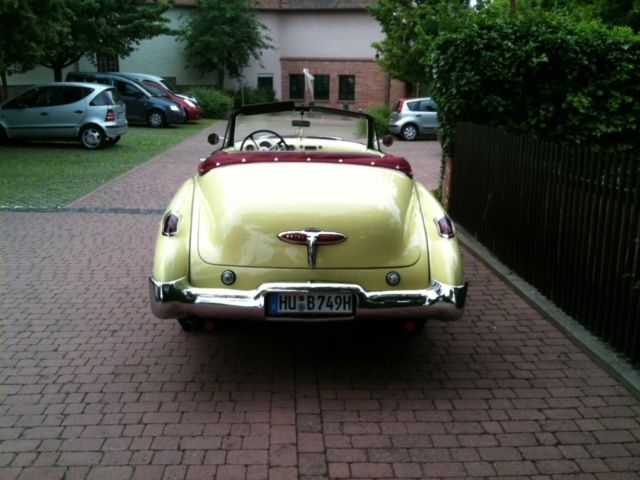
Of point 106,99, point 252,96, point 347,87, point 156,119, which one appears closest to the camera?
point 106,99

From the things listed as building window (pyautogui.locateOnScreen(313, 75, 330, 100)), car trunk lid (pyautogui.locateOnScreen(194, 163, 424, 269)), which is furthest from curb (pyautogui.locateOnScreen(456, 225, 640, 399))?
building window (pyautogui.locateOnScreen(313, 75, 330, 100))

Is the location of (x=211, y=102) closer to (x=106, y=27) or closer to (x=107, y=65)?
(x=106, y=27)

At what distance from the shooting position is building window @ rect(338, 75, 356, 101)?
43188mm

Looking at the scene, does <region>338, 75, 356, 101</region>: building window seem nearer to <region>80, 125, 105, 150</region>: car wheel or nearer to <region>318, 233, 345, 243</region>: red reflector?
<region>80, 125, 105, 150</region>: car wheel

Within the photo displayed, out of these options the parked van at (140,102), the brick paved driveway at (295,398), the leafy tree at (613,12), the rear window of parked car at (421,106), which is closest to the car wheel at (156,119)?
the parked van at (140,102)

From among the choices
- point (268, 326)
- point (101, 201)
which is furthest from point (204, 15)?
point (268, 326)

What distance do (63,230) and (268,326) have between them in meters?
4.61

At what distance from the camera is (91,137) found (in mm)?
17922

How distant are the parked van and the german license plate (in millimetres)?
23884

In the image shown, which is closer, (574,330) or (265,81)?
(574,330)

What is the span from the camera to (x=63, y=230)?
8672mm

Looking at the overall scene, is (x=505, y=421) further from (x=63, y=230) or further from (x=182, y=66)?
(x=182, y=66)

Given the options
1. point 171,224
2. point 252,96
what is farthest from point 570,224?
point 252,96

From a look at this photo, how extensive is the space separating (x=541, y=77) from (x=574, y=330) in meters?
4.93
